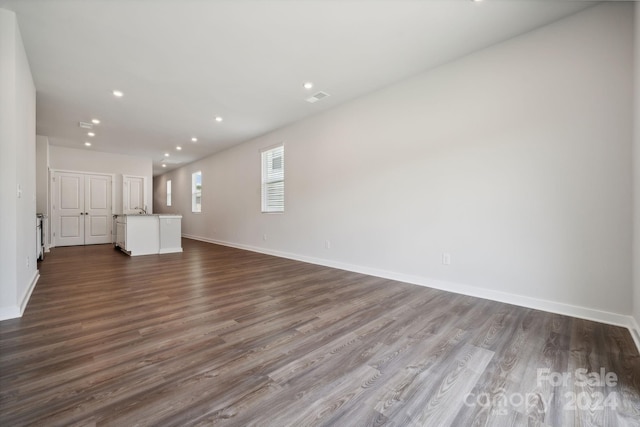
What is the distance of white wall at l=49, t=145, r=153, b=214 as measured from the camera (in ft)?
22.9

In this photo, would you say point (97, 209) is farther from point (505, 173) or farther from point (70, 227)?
point (505, 173)

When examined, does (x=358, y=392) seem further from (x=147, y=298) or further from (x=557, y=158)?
(x=557, y=158)

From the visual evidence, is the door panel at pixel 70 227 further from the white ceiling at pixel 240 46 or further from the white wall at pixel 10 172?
the white wall at pixel 10 172

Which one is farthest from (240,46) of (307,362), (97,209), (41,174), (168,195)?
(168,195)

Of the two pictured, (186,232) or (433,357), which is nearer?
(433,357)

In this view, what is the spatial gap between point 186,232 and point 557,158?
10.1 m

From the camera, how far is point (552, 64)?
2.46 metres

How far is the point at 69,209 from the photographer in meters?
7.06

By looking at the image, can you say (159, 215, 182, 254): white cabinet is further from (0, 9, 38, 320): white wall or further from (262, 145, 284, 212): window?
(0, 9, 38, 320): white wall

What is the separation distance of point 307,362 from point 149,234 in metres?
5.64

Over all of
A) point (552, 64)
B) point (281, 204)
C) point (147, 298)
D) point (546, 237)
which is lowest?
point (147, 298)

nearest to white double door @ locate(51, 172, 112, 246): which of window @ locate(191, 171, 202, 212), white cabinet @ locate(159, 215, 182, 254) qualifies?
window @ locate(191, 171, 202, 212)

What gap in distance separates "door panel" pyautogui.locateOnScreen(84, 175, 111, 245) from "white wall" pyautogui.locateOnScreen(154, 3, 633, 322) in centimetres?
713

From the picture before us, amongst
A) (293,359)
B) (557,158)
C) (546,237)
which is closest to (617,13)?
(557,158)
